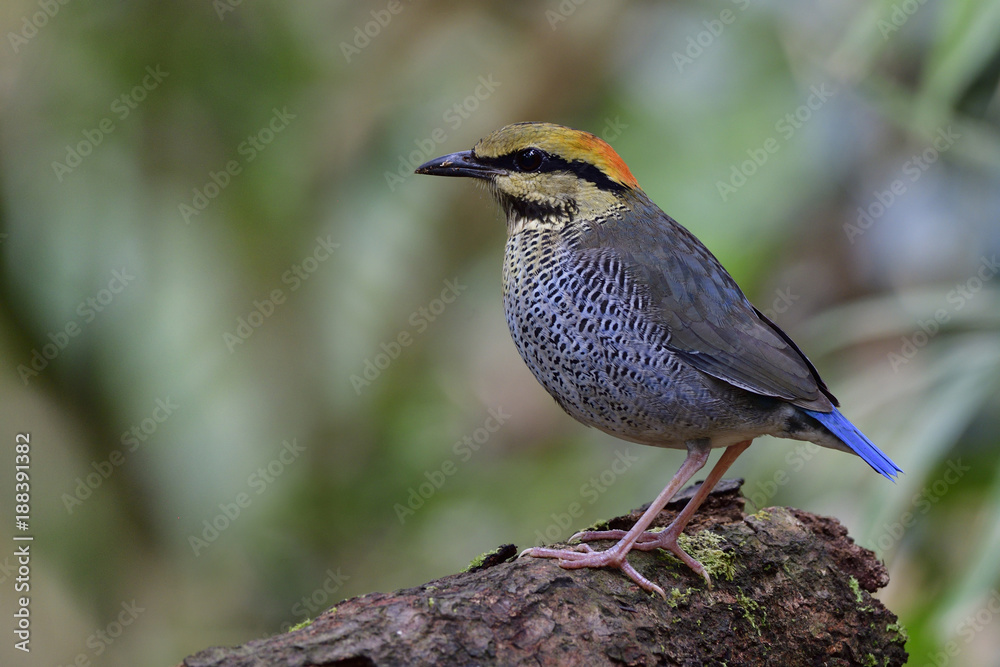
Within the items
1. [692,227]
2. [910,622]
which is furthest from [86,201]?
[910,622]

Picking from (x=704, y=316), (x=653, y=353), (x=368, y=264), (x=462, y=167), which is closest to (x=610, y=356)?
(x=653, y=353)

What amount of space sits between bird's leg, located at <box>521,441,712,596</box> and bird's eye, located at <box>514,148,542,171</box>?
1.52 metres

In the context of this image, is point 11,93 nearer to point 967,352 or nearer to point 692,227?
point 692,227

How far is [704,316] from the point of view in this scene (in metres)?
4.16

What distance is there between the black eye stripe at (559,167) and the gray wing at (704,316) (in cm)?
23

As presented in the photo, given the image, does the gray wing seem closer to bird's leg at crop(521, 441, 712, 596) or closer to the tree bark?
bird's leg at crop(521, 441, 712, 596)

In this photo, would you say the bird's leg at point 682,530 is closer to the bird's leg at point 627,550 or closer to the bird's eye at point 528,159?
the bird's leg at point 627,550

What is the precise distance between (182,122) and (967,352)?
6147 millimetres

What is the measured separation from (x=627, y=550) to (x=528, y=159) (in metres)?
1.90

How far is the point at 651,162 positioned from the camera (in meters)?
8.66

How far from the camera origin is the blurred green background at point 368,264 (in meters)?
7.05

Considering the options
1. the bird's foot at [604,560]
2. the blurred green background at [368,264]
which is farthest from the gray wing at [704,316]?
the blurred green background at [368,264]

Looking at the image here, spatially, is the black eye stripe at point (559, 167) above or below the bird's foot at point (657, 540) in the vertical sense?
above

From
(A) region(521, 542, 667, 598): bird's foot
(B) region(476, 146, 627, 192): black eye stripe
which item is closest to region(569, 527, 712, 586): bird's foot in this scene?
(A) region(521, 542, 667, 598): bird's foot
